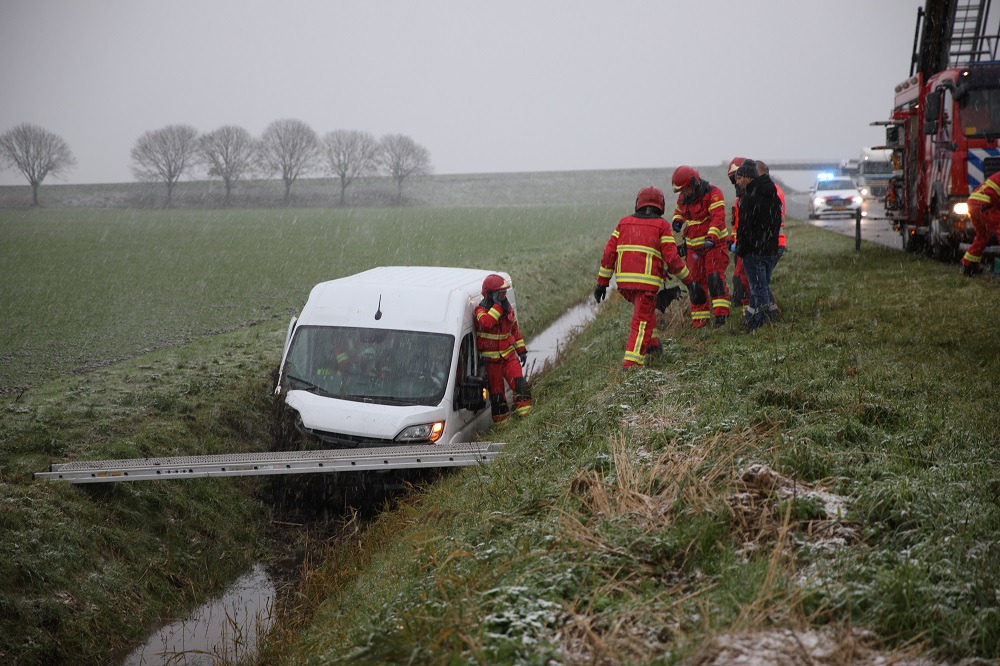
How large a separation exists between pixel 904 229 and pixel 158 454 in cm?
1596

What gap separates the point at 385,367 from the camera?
8273 mm

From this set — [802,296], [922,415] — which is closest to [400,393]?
[922,415]

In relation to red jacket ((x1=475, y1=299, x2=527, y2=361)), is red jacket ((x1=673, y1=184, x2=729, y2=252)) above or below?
above

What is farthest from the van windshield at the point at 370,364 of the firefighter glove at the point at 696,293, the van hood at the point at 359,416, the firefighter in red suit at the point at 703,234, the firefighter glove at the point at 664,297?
the firefighter in red suit at the point at 703,234

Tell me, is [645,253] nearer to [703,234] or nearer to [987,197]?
[703,234]

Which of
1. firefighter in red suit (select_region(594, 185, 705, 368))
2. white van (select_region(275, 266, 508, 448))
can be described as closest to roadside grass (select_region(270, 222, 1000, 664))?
firefighter in red suit (select_region(594, 185, 705, 368))

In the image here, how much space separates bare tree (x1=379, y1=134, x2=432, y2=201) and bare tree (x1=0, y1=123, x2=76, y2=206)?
40.8 meters

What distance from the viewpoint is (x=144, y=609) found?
6324mm

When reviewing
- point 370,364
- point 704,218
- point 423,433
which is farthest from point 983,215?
point 370,364

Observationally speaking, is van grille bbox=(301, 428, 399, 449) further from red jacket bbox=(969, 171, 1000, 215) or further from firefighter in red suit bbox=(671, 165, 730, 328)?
red jacket bbox=(969, 171, 1000, 215)

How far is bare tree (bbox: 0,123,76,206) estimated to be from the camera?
91.1 metres

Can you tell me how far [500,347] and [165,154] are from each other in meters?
102

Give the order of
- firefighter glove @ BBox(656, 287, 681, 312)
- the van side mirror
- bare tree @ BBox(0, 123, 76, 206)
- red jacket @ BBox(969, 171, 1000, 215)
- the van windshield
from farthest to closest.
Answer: bare tree @ BBox(0, 123, 76, 206) → firefighter glove @ BBox(656, 287, 681, 312) → the van side mirror → the van windshield → red jacket @ BBox(969, 171, 1000, 215)

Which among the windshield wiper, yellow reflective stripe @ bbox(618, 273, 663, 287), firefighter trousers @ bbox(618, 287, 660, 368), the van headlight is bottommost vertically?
the van headlight
